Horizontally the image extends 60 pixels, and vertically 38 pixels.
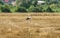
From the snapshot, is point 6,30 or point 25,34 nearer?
point 25,34

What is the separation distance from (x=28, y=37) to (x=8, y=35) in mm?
867

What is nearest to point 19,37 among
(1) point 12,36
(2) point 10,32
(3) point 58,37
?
(1) point 12,36

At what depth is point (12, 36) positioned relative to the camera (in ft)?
29.4

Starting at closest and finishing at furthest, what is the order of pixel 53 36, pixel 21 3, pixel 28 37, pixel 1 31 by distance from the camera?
pixel 28 37, pixel 53 36, pixel 1 31, pixel 21 3

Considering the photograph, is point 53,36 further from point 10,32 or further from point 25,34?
point 10,32

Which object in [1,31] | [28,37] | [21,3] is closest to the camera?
[28,37]

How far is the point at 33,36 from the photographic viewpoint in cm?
903

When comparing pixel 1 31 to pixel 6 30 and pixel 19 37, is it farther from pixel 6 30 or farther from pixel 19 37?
pixel 19 37

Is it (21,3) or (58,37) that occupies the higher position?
(58,37)

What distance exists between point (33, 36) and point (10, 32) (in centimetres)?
118

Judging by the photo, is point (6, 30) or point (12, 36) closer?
point (12, 36)

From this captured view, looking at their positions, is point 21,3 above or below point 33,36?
below

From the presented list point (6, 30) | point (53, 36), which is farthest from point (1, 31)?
point (53, 36)

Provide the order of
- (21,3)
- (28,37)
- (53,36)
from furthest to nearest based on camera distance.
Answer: (21,3), (53,36), (28,37)
